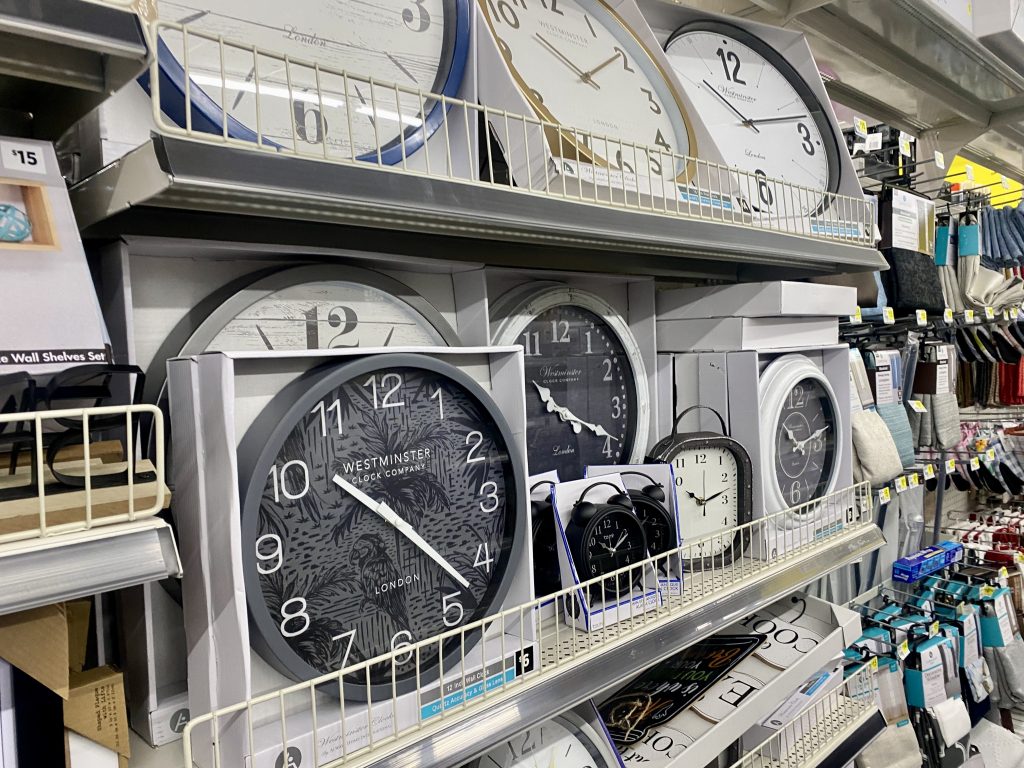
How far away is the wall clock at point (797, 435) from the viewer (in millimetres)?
1314

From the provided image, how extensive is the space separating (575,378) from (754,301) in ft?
1.23

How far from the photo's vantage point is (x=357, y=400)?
2.48ft

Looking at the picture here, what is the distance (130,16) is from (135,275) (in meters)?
A: 0.32

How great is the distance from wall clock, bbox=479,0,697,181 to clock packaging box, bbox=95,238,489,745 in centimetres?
28

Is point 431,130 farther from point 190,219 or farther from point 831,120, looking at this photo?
point 831,120

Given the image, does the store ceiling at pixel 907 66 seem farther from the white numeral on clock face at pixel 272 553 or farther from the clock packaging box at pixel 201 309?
the white numeral on clock face at pixel 272 553

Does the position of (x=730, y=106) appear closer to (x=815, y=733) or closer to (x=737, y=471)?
(x=737, y=471)

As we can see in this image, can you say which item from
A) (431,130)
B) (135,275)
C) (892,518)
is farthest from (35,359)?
(892,518)

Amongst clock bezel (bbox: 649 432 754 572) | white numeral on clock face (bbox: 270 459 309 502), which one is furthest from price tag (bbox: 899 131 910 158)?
white numeral on clock face (bbox: 270 459 309 502)

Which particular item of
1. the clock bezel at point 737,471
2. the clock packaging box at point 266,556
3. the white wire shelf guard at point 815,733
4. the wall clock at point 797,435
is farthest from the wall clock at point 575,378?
the white wire shelf guard at point 815,733

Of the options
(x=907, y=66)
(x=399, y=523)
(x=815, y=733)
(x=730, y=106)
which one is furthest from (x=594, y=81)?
(x=907, y=66)

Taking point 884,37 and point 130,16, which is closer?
point 130,16

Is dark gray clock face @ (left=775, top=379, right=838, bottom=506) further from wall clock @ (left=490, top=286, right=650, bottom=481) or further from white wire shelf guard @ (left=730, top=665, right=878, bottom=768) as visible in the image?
white wire shelf guard @ (left=730, top=665, right=878, bottom=768)

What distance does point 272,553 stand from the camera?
70 cm
